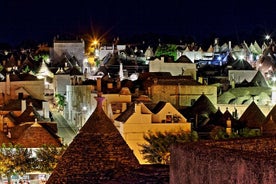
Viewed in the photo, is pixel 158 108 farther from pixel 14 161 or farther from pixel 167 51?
pixel 167 51

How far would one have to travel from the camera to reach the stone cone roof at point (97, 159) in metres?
12.2

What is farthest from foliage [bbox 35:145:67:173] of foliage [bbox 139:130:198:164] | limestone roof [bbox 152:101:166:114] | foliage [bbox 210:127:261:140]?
foliage [bbox 210:127:261:140]

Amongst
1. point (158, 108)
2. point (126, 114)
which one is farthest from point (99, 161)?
point (158, 108)

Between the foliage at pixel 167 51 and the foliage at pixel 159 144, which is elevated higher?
the foliage at pixel 167 51

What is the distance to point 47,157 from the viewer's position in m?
28.1

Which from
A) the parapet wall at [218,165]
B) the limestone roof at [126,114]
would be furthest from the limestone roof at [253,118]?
the parapet wall at [218,165]

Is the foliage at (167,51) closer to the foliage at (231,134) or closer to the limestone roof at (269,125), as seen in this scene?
the limestone roof at (269,125)

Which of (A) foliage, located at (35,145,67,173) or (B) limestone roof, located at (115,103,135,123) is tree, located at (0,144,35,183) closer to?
(A) foliage, located at (35,145,67,173)

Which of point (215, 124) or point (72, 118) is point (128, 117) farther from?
point (72, 118)

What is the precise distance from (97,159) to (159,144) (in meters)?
16.7

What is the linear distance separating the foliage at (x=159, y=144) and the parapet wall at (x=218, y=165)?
1949 centimetres

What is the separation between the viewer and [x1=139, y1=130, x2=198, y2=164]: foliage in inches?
1139

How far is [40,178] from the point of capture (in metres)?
28.7

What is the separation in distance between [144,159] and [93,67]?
1469 inches
